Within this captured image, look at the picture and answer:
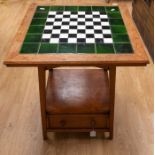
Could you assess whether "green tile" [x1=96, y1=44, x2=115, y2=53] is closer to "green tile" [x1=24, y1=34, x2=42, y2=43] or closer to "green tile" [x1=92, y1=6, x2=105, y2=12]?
"green tile" [x1=24, y1=34, x2=42, y2=43]

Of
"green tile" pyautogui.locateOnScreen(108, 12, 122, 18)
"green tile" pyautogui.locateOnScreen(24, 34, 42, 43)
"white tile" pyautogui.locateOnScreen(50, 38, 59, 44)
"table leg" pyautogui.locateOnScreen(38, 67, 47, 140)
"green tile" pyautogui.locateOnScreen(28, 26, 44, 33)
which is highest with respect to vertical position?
"green tile" pyautogui.locateOnScreen(24, 34, 42, 43)

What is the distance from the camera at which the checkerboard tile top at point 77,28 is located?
172 cm

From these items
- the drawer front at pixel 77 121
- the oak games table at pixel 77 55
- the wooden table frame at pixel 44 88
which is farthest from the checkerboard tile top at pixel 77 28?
the drawer front at pixel 77 121

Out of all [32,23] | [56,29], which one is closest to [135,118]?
[56,29]

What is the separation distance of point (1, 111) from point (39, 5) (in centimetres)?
89

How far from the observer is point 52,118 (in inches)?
72.7

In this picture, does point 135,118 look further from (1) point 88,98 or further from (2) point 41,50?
(2) point 41,50

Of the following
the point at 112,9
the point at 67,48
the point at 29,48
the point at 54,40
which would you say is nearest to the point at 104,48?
the point at 67,48

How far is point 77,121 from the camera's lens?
1863 millimetres

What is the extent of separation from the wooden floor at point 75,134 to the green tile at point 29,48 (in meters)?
0.68

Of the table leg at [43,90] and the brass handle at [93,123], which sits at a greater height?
the table leg at [43,90]

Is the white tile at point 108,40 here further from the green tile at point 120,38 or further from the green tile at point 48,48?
the green tile at point 48,48

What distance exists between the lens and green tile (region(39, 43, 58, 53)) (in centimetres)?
159

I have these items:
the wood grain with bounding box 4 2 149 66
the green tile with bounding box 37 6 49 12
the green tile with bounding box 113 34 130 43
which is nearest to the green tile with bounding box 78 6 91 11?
the green tile with bounding box 37 6 49 12
